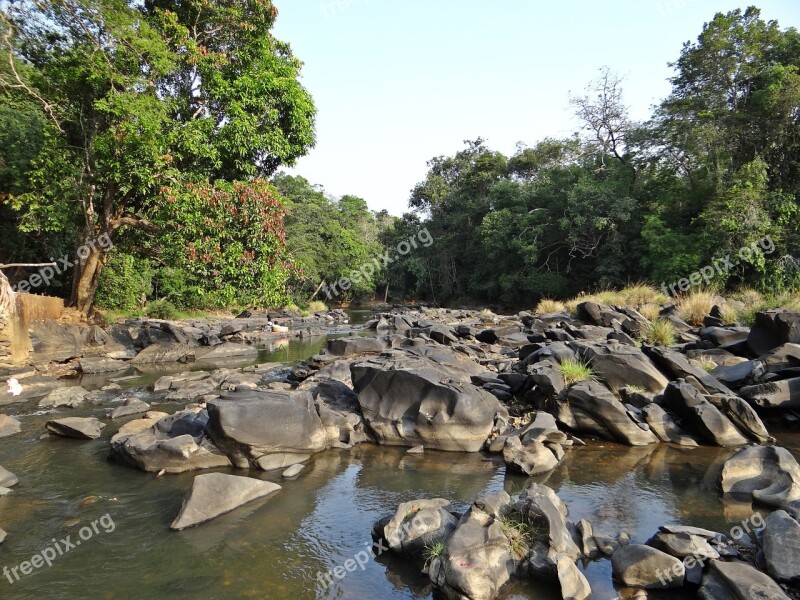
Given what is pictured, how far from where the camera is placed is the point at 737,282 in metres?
23.4

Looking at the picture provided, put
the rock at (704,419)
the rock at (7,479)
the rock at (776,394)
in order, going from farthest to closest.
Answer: the rock at (776,394) < the rock at (704,419) < the rock at (7,479)

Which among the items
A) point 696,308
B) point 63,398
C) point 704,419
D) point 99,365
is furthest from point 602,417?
point 99,365

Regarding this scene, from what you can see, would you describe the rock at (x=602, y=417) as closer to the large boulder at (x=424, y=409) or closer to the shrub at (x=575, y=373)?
the shrub at (x=575, y=373)

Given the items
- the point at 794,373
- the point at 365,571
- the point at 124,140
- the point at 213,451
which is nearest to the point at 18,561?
the point at 213,451

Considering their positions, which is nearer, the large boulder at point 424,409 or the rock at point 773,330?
the large boulder at point 424,409

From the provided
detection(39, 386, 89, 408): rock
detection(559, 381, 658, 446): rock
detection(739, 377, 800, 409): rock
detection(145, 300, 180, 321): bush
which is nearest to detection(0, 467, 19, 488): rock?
detection(39, 386, 89, 408): rock

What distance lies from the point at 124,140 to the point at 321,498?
1025 centimetres

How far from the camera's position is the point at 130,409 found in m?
9.64

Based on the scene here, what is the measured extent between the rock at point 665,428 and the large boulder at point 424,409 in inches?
91.2

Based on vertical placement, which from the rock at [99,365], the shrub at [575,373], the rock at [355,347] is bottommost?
the rock at [99,365]

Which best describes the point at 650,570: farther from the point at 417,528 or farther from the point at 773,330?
the point at 773,330

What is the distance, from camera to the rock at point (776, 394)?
8258 millimetres

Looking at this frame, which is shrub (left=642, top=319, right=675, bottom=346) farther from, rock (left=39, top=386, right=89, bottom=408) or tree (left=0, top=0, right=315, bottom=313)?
rock (left=39, top=386, right=89, bottom=408)

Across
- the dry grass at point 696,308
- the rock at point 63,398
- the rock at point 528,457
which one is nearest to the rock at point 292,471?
the rock at point 528,457
